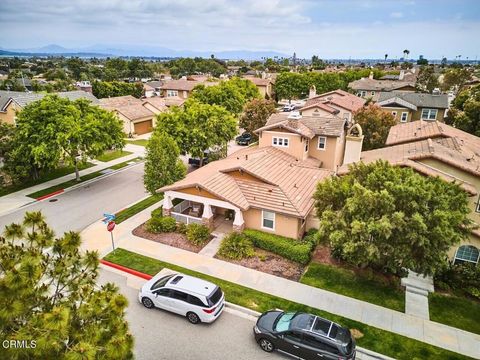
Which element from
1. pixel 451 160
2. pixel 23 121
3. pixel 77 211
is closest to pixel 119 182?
pixel 77 211

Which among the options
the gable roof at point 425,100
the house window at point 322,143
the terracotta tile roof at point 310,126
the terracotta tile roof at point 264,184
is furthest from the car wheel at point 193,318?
the gable roof at point 425,100

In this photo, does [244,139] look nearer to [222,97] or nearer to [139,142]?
[222,97]

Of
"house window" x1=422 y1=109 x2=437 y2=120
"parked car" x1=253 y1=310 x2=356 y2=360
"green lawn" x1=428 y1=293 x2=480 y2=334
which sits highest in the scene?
"house window" x1=422 y1=109 x2=437 y2=120

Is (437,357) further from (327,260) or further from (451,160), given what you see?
(451,160)

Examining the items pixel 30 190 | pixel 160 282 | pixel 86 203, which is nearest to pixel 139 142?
pixel 30 190

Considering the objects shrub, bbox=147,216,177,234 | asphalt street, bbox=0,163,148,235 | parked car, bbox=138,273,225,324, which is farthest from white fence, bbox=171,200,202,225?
parked car, bbox=138,273,225,324

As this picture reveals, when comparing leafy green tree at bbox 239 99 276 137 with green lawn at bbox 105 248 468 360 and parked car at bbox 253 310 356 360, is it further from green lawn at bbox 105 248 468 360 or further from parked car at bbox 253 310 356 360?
parked car at bbox 253 310 356 360
